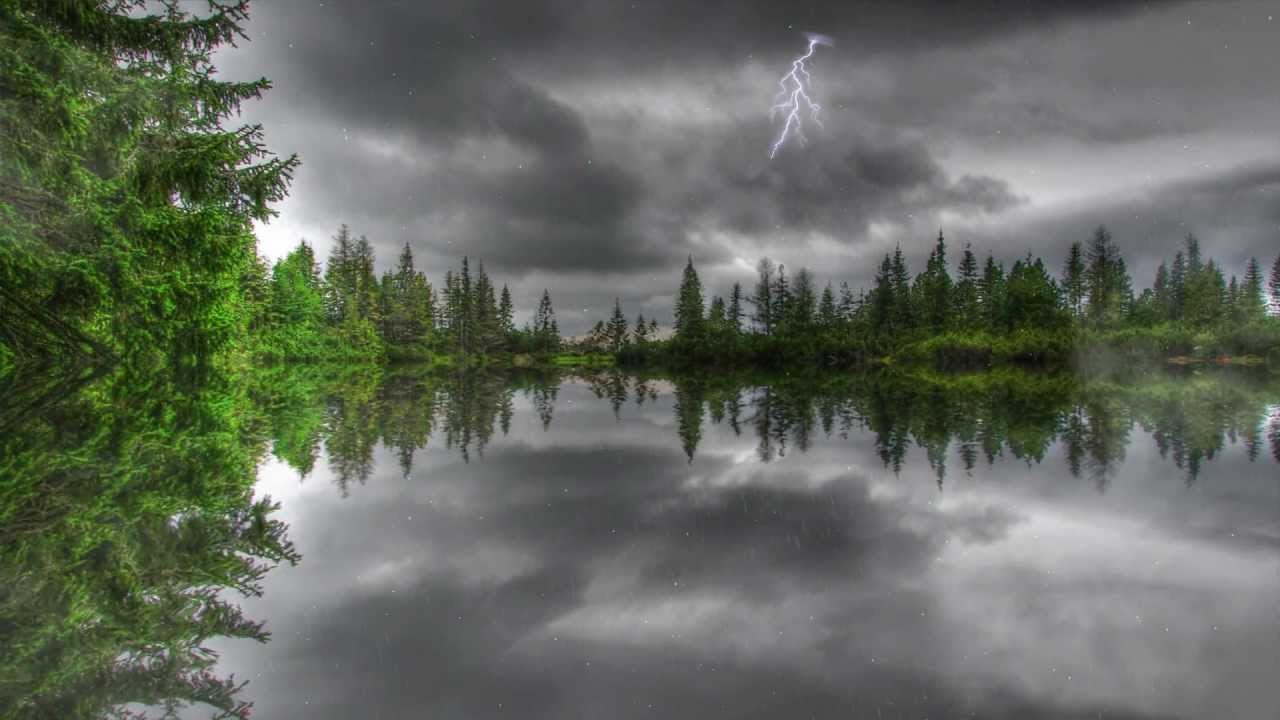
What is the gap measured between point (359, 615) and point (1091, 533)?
5.48 metres

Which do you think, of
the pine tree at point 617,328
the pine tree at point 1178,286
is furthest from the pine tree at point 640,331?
the pine tree at point 1178,286

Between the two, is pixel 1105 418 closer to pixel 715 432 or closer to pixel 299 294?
pixel 715 432

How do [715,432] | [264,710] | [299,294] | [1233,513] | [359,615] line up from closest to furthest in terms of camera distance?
[264,710] < [359,615] < [1233,513] < [715,432] < [299,294]

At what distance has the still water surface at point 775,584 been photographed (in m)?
2.62

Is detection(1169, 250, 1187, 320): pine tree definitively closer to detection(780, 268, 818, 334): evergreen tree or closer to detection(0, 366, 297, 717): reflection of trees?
detection(780, 268, 818, 334): evergreen tree

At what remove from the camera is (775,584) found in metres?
3.86

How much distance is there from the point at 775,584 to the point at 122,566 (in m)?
3.95

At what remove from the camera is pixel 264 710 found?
2391 millimetres

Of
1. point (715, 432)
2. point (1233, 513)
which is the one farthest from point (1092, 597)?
point (715, 432)

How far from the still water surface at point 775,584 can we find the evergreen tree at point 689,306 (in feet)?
213

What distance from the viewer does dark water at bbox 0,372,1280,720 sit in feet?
8.58

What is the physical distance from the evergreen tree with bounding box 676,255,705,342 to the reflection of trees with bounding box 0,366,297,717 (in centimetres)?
6692

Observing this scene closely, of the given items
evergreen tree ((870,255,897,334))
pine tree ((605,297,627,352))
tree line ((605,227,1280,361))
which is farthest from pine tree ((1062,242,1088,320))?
pine tree ((605,297,627,352))

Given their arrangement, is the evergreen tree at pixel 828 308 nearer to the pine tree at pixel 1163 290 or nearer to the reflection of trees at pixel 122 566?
the pine tree at pixel 1163 290
